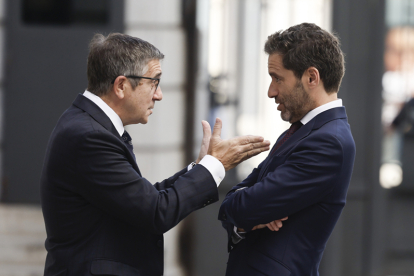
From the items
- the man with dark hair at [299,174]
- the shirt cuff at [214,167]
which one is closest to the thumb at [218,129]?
the shirt cuff at [214,167]

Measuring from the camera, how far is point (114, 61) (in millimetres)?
1994

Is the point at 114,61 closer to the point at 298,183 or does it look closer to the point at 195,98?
the point at 298,183

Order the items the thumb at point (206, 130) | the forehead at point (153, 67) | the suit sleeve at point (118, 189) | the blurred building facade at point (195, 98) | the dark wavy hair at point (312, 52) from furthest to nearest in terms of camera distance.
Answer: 1. the blurred building facade at point (195, 98)
2. the thumb at point (206, 130)
3. the forehead at point (153, 67)
4. the dark wavy hair at point (312, 52)
5. the suit sleeve at point (118, 189)

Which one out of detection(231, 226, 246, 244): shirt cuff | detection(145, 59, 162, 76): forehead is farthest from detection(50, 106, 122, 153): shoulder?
detection(231, 226, 246, 244): shirt cuff

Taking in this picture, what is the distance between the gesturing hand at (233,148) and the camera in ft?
6.84

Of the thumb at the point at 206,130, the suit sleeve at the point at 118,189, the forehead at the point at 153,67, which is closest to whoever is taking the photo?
the suit sleeve at the point at 118,189

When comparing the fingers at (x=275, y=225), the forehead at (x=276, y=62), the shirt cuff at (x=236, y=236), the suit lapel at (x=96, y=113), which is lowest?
the shirt cuff at (x=236, y=236)

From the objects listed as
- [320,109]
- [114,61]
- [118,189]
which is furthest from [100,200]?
[320,109]

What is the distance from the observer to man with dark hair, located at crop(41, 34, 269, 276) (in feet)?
6.03

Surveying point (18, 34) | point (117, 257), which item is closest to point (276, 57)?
point (117, 257)

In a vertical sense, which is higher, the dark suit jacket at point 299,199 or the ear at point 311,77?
the ear at point 311,77

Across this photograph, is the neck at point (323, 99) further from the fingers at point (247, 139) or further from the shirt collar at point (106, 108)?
the shirt collar at point (106, 108)

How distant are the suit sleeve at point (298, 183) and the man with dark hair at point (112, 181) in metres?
0.22

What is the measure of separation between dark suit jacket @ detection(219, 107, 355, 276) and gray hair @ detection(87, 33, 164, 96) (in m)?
0.73
